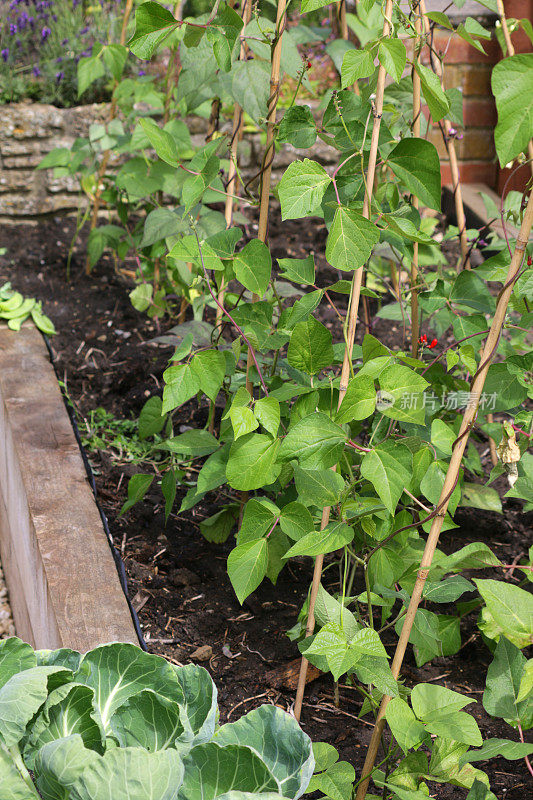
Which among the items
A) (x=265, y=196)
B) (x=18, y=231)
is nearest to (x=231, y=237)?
(x=265, y=196)

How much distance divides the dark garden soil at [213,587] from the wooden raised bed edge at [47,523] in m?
0.14

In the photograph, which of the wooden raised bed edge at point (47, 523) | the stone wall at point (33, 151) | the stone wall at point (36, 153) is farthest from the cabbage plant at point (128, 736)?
the stone wall at point (33, 151)

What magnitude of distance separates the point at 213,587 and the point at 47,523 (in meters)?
0.39

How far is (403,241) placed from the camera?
157 centimetres

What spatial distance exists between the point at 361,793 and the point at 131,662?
0.46m

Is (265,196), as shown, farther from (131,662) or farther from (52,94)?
(52,94)

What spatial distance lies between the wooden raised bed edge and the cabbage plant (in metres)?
0.48

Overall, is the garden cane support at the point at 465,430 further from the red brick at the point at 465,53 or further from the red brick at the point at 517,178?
the red brick at the point at 465,53

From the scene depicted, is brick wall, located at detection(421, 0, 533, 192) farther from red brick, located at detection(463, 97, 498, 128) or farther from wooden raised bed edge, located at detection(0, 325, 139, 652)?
wooden raised bed edge, located at detection(0, 325, 139, 652)

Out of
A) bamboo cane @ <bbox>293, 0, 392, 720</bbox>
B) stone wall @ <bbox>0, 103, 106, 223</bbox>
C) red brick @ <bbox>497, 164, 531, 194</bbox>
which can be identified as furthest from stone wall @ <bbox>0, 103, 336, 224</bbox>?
bamboo cane @ <bbox>293, 0, 392, 720</bbox>

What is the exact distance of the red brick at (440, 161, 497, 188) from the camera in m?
3.89

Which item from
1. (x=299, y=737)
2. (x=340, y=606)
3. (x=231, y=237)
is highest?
(x=231, y=237)

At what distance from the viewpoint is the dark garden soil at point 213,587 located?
1511 mm

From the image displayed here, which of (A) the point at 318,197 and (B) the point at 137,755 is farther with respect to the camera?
(A) the point at 318,197
